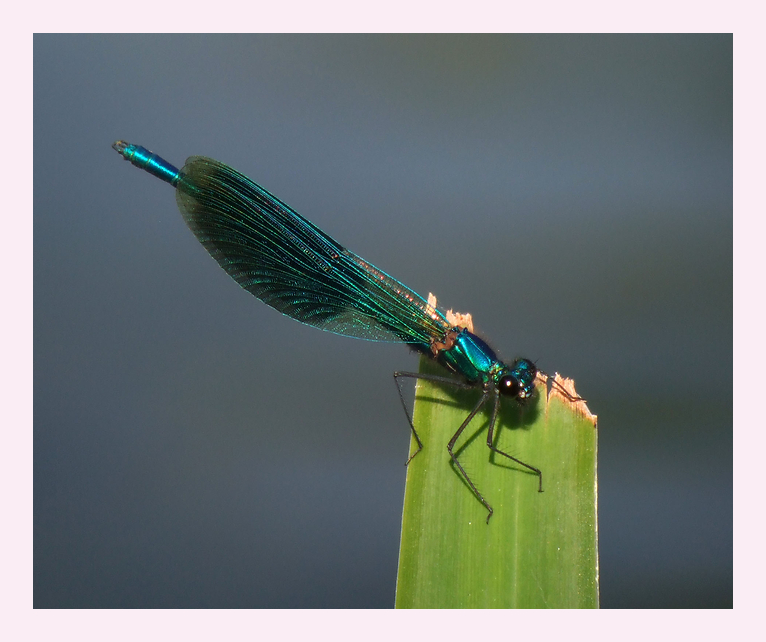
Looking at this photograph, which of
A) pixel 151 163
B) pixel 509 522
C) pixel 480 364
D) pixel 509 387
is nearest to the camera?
pixel 509 522

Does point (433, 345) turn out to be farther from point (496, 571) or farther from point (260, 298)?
point (496, 571)

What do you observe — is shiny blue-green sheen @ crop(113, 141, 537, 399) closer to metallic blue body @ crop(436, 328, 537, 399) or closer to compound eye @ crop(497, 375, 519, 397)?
metallic blue body @ crop(436, 328, 537, 399)

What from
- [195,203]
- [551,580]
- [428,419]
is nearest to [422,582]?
[551,580]

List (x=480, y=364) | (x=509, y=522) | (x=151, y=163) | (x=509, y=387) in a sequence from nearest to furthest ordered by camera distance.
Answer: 1. (x=509, y=522)
2. (x=509, y=387)
3. (x=480, y=364)
4. (x=151, y=163)

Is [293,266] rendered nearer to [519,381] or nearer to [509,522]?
[519,381]

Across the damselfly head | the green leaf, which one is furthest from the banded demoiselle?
the green leaf

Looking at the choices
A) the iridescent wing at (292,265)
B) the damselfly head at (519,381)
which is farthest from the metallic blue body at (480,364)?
the iridescent wing at (292,265)

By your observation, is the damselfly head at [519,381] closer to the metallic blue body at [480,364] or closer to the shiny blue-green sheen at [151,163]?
the metallic blue body at [480,364]

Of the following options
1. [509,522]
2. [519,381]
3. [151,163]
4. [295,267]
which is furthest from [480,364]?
[151,163]
